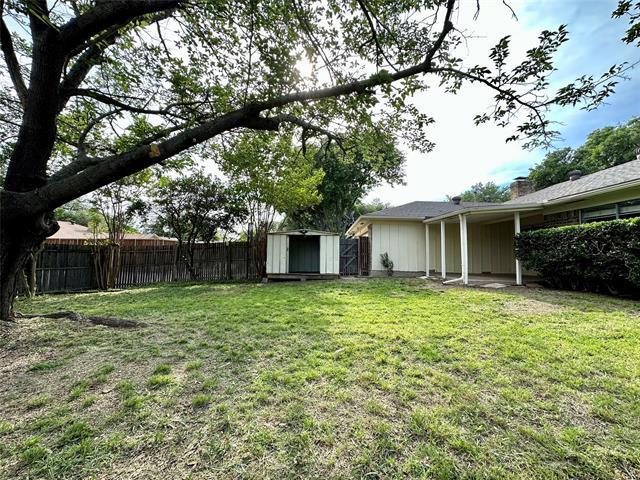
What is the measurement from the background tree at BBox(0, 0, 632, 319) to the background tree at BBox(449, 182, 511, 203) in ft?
114

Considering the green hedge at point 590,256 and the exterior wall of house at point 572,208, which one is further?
the exterior wall of house at point 572,208

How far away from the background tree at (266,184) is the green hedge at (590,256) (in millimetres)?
7420

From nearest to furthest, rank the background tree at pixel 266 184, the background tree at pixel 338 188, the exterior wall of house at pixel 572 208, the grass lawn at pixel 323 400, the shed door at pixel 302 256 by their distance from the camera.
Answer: the grass lawn at pixel 323 400
the exterior wall of house at pixel 572 208
the background tree at pixel 266 184
the shed door at pixel 302 256
the background tree at pixel 338 188

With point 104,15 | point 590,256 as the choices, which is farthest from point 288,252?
point 590,256

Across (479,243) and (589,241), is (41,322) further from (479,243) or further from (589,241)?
(479,243)

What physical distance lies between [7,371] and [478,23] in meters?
6.53

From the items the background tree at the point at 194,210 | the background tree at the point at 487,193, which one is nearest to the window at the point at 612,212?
the background tree at the point at 194,210

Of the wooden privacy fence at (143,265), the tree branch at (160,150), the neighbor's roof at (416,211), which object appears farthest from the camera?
the neighbor's roof at (416,211)

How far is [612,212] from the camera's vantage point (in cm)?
762

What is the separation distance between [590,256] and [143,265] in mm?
14377

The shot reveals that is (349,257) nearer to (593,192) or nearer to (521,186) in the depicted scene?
(593,192)

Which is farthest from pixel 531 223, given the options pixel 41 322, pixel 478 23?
pixel 41 322

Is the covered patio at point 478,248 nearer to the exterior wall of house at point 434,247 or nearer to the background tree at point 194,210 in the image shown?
the exterior wall of house at point 434,247

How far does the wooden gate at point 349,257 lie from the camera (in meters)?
13.1
